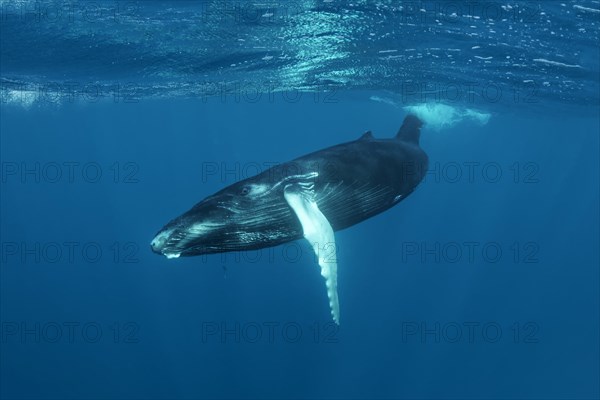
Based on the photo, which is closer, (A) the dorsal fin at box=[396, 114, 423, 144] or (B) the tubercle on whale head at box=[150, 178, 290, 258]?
(B) the tubercle on whale head at box=[150, 178, 290, 258]

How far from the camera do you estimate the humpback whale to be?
168 inches

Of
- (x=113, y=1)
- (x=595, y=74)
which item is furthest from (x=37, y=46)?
(x=595, y=74)

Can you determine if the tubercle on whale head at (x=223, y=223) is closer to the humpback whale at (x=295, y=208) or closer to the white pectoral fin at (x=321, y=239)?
the humpback whale at (x=295, y=208)

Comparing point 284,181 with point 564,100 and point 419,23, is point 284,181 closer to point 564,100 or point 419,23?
point 419,23

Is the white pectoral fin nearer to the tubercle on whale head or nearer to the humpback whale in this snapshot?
the humpback whale

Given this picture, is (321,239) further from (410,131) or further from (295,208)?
(410,131)

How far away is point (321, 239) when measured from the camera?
4.27m

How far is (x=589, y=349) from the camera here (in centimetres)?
3884

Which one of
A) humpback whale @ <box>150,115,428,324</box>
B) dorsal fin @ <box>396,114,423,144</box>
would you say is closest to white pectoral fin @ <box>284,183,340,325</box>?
humpback whale @ <box>150,115,428,324</box>

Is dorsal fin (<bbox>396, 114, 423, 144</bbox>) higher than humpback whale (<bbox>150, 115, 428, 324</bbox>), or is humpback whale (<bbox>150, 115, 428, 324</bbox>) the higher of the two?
humpback whale (<bbox>150, 115, 428, 324</bbox>)

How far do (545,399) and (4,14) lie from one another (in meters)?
37.4

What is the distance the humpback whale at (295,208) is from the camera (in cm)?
426

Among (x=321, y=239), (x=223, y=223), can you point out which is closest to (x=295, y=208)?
(x=321, y=239)

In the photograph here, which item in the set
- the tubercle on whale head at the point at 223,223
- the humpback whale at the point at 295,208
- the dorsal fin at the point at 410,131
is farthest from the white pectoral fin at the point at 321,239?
the dorsal fin at the point at 410,131
